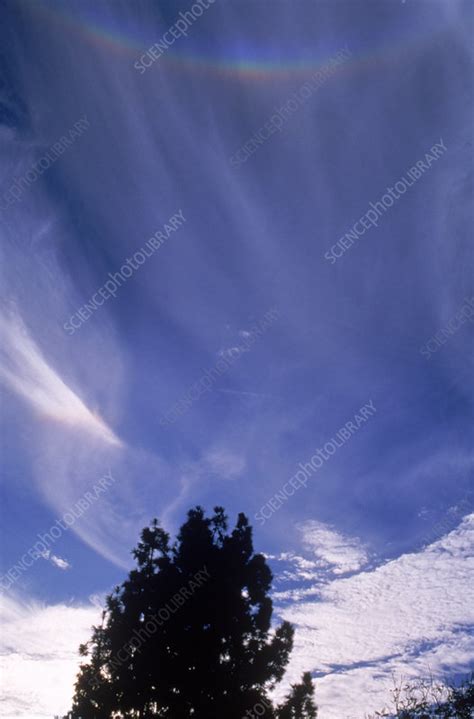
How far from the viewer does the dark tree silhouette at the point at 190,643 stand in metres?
12.7

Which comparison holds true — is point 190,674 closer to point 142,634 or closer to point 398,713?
point 142,634

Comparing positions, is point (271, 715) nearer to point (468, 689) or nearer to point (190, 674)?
point (190, 674)

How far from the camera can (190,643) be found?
516 inches

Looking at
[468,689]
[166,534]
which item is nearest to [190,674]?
[166,534]

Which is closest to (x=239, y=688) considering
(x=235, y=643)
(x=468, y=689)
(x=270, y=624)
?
(x=235, y=643)

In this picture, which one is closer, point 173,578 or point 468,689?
point 468,689

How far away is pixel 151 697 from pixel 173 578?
11.4 feet

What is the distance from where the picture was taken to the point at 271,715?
13.1m

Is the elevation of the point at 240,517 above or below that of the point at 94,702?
above

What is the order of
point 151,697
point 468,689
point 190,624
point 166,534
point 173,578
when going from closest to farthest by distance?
point 468,689
point 151,697
point 190,624
point 173,578
point 166,534

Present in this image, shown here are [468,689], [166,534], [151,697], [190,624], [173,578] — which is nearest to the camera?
[468,689]

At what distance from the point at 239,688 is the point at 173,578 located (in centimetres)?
411

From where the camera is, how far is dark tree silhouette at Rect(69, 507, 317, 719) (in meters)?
12.7

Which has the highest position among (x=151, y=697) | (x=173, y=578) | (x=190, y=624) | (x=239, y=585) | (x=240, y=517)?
(x=240, y=517)
